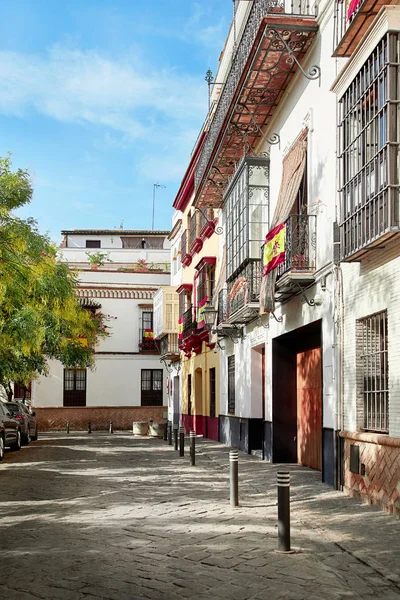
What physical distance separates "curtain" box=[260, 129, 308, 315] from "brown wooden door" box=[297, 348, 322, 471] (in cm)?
159

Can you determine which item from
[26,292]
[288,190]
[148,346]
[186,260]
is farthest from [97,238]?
[288,190]

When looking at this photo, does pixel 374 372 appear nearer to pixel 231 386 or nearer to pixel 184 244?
pixel 231 386

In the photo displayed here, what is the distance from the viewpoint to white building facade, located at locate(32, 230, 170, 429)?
45.9 meters

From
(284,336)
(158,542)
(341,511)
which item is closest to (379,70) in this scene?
(341,511)

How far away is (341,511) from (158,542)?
10.6 ft

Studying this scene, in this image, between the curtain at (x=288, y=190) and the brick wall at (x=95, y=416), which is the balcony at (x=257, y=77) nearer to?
the curtain at (x=288, y=190)

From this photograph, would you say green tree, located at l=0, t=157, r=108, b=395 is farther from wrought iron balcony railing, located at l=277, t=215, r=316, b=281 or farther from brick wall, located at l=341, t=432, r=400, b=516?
brick wall, located at l=341, t=432, r=400, b=516

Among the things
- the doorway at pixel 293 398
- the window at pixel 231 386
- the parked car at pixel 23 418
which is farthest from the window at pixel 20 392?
the doorway at pixel 293 398

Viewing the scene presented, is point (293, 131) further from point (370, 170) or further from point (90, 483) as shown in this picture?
point (90, 483)

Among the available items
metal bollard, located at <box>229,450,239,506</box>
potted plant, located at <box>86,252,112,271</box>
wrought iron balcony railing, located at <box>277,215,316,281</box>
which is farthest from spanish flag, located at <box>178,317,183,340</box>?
metal bollard, located at <box>229,450,239,506</box>

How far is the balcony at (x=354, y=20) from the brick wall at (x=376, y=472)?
18.4 ft

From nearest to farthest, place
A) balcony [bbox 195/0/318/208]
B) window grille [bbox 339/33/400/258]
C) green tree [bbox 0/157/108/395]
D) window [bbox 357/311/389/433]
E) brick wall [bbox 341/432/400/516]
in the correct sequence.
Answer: window grille [bbox 339/33/400/258] → brick wall [bbox 341/432/400/516] → window [bbox 357/311/389/433] → balcony [bbox 195/0/318/208] → green tree [bbox 0/157/108/395]

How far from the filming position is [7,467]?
1945 centimetres

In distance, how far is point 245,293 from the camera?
20.4 metres
